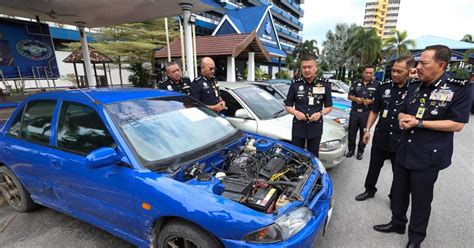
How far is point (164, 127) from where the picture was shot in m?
2.26

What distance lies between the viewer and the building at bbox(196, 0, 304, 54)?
34.6 metres

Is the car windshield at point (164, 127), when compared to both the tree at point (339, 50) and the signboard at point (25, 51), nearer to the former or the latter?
the signboard at point (25, 51)

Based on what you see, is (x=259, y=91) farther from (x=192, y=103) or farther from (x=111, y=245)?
(x=111, y=245)

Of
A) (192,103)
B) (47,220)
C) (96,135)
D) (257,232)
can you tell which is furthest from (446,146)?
A: (47,220)

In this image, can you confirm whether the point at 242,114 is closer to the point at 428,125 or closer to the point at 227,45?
the point at 428,125

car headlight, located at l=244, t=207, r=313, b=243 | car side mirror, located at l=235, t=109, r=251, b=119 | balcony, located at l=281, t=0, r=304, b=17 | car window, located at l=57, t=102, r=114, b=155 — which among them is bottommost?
car headlight, located at l=244, t=207, r=313, b=243

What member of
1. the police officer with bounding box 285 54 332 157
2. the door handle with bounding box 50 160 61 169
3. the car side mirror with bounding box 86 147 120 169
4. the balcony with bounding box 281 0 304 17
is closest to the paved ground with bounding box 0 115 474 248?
the door handle with bounding box 50 160 61 169

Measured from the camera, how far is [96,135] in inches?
84.9

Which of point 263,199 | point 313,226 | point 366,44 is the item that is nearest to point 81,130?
point 263,199

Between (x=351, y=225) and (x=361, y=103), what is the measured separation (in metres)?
2.91

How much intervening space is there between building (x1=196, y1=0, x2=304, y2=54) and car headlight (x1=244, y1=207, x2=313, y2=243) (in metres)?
20.8

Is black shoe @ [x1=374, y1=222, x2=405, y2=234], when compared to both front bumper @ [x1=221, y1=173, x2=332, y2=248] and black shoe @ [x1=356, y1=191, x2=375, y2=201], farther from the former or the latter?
front bumper @ [x1=221, y1=173, x2=332, y2=248]

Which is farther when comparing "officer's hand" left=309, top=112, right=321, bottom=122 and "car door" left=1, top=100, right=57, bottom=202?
"officer's hand" left=309, top=112, right=321, bottom=122

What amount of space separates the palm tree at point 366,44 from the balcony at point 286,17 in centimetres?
2139
